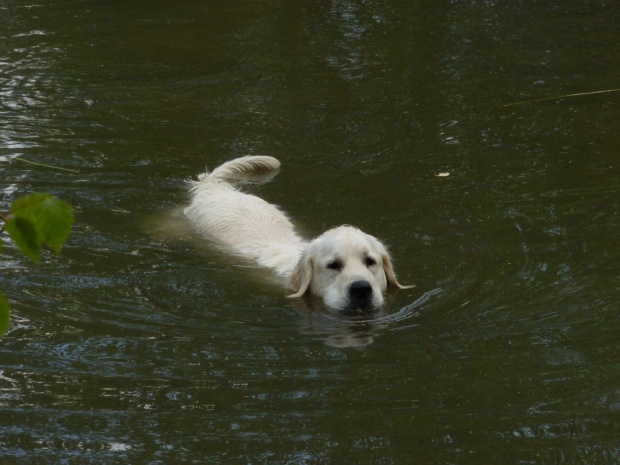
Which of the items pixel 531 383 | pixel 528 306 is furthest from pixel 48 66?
pixel 531 383

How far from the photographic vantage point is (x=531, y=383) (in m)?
5.41

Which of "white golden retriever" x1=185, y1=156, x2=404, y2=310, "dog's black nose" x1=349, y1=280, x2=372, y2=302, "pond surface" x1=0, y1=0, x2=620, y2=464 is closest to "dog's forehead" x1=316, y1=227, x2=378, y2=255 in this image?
"white golden retriever" x1=185, y1=156, x2=404, y2=310

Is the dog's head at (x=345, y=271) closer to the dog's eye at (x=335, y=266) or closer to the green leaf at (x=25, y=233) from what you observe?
the dog's eye at (x=335, y=266)

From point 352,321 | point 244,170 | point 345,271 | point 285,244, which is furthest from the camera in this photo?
point 244,170

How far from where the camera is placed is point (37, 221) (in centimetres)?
262

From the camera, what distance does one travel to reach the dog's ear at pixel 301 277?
7.39m

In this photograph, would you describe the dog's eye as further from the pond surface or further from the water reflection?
the pond surface

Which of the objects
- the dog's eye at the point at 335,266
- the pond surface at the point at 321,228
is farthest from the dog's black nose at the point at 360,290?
the dog's eye at the point at 335,266

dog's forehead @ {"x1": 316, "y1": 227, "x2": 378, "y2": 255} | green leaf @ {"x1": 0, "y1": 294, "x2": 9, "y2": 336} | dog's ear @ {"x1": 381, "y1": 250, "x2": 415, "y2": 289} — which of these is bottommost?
dog's ear @ {"x1": 381, "y1": 250, "x2": 415, "y2": 289}

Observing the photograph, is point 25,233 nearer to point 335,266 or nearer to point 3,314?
point 3,314

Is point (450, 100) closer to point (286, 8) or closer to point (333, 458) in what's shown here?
point (286, 8)

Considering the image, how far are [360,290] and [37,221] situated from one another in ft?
14.7

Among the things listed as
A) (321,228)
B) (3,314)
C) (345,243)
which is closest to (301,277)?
(345,243)

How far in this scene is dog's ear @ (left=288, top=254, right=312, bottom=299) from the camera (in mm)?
7395
